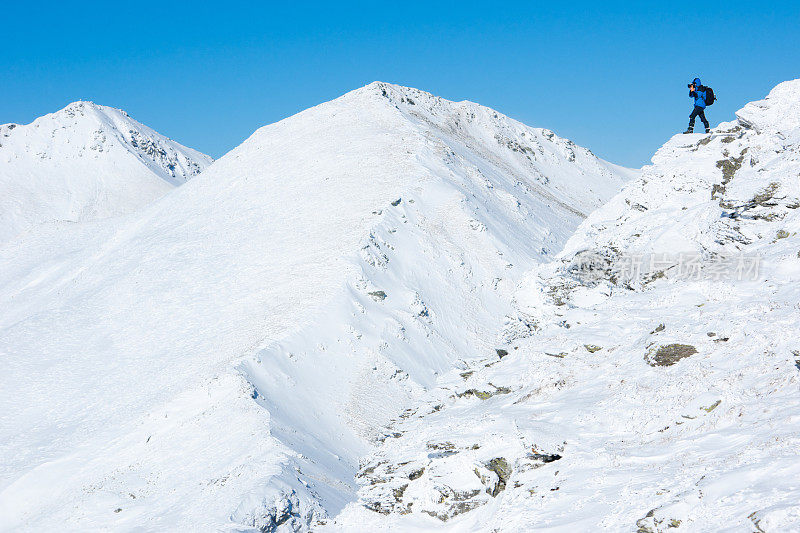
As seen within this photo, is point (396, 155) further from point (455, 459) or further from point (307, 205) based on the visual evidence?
point (455, 459)

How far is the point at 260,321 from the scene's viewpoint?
30.6m

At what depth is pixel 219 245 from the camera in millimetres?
40562

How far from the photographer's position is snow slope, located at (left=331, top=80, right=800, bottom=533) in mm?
12727

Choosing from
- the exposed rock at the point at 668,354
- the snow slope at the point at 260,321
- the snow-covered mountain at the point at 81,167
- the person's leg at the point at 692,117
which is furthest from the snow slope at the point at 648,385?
the snow-covered mountain at the point at 81,167

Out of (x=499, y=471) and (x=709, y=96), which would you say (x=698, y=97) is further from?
(x=499, y=471)

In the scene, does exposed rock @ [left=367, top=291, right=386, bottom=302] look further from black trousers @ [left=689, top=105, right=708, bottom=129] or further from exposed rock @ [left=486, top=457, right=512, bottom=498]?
black trousers @ [left=689, top=105, right=708, bottom=129]

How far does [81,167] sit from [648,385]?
113040 millimetres

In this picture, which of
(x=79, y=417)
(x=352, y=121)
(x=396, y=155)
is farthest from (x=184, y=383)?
(x=352, y=121)

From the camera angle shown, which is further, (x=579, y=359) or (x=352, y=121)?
(x=352, y=121)

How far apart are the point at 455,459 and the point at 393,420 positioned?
310 inches

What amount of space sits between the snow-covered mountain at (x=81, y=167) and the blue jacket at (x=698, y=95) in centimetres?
8758

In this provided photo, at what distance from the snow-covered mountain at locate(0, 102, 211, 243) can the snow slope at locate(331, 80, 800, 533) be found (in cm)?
8718

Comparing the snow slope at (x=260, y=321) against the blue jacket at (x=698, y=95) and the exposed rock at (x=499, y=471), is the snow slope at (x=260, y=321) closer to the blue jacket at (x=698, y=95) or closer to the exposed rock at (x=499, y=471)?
the exposed rock at (x=499, y=471)

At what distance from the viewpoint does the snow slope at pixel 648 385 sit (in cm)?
1273
